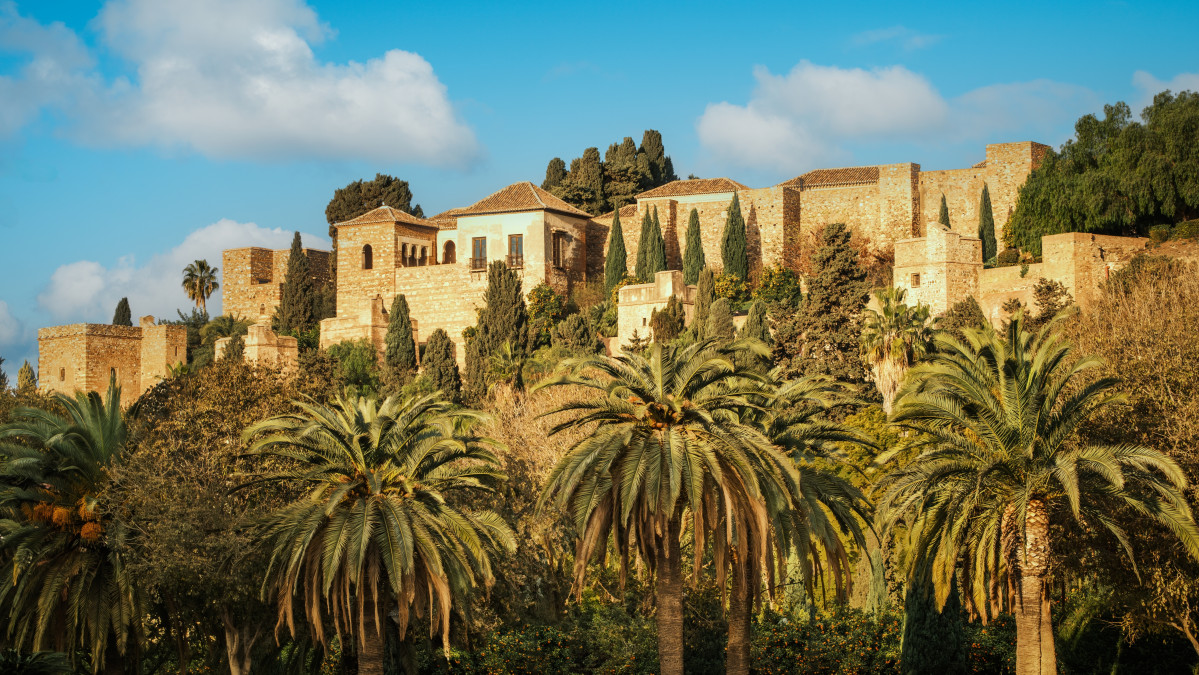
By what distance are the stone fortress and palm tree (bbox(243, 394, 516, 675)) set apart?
27280 mm

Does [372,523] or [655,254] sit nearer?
[372,523]

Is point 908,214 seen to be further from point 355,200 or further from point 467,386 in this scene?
point 355,200

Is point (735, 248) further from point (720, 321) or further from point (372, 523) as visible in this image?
point (372, 523)

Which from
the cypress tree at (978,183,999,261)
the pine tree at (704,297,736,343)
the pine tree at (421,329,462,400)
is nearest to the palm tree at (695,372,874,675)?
the pine tree at (704,297,736,343)

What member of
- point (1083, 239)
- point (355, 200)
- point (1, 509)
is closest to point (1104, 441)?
point (1, 509)

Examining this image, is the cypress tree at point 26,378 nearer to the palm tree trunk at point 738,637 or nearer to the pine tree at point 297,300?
the pine tree at point 297,300

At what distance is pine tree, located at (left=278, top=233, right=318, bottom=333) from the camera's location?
55.5m

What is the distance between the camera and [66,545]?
18.2 meters

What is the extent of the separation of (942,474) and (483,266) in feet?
115

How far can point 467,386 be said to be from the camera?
137 ft

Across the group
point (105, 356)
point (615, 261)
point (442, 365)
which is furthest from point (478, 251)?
point (105, 356)

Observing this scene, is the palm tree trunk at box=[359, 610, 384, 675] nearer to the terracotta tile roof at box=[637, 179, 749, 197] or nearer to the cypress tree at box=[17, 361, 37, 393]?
the cypress tree at box=[17, 361, 37, 393]

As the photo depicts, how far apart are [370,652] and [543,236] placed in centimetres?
3366

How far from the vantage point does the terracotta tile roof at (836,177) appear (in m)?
51.7
